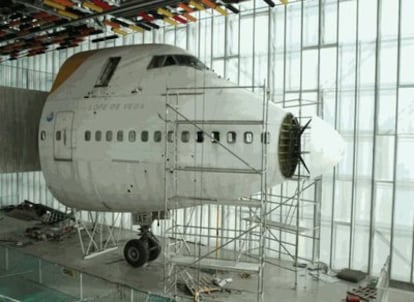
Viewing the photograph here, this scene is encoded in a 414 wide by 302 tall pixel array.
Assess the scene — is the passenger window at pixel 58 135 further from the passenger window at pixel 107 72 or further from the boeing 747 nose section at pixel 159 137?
the passenger window at pixel 107 72

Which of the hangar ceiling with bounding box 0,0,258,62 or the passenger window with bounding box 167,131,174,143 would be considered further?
the hangar ceiling with bounding box 0,0,258,62

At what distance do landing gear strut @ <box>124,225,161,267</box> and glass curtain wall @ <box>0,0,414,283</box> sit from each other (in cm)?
509

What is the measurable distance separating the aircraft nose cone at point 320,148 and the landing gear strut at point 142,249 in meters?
6.22

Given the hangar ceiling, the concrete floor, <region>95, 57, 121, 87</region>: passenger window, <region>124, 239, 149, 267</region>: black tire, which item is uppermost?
the hangar ceiling

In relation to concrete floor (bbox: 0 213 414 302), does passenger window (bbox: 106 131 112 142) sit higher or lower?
higher

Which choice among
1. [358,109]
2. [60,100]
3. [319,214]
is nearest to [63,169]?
[60,100]

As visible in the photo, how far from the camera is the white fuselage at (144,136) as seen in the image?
11742 millimetres

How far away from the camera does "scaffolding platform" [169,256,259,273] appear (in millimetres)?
11034

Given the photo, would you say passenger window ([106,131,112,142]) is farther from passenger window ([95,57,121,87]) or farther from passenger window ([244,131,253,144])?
passenger window ([244,131,253,144])

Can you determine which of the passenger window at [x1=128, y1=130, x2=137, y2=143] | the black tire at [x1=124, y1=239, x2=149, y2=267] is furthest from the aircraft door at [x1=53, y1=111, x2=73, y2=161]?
the black tire at [x1=124, y1=239, x2=149, y2=267]

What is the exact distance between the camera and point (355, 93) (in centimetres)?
1680

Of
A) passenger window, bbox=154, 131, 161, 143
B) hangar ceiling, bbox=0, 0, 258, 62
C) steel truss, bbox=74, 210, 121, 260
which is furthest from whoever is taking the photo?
steel truss, bbox=74, 210, 121, 260

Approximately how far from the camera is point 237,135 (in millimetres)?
11539

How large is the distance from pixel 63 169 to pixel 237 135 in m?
6.17
